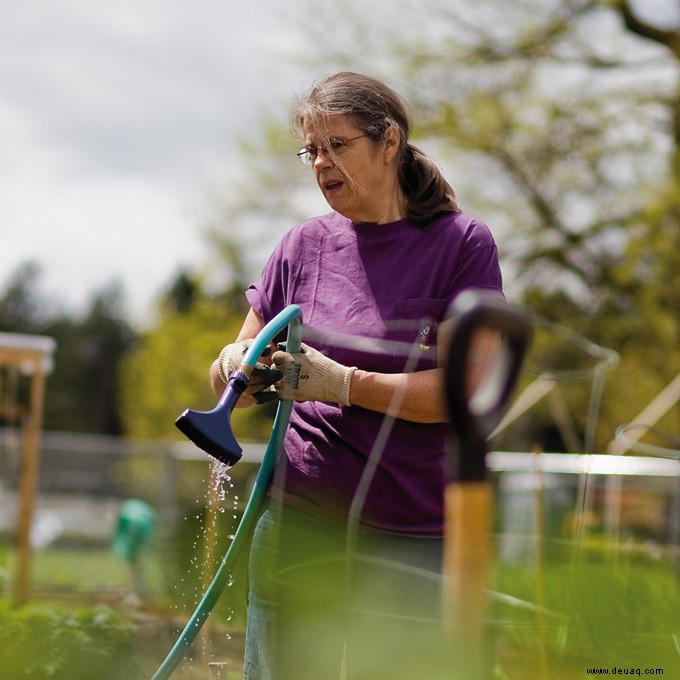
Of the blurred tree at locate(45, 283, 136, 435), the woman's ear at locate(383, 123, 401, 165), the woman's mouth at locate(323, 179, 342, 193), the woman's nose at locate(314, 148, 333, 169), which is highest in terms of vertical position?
the woman's ear at locate(383, 123, 401, 165)

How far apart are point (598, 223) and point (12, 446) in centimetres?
739

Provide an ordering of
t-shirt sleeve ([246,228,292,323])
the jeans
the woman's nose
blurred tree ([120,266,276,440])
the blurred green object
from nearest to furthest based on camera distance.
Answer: the jeans, the woman's nose, t-shirt sleeve ([246,228,292,323]), the blurred green object, blurred tree ([120,266,276,440])

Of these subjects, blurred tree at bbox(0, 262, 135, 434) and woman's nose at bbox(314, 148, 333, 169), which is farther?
blurred tree at bbox(0, 262, 135, 434)

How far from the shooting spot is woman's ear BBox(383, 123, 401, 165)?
6.61 ft

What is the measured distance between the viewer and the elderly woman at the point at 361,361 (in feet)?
5.99

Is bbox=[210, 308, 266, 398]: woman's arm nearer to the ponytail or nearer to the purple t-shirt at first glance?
the purple t-shirt

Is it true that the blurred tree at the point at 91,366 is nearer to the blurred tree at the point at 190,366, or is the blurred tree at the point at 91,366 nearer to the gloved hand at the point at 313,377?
the blurred tree at the point at 190,366

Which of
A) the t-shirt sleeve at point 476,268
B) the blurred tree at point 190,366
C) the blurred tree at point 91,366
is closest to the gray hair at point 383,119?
the t-shirt sleeve at point 476,268

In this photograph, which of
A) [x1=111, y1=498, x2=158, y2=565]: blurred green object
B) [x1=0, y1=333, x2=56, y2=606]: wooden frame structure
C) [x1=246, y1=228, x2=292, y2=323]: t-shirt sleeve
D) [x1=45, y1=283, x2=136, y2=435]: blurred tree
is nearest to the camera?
[x1=246, y1=228, x2=292, y2=323]: t-shirt sleeve

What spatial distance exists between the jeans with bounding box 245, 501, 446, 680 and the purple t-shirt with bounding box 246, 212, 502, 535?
5 cm

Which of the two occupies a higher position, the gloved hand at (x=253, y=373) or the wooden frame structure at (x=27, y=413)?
the gloved hand at (x=253, y=373)

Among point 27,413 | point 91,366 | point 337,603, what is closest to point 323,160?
point 337,603

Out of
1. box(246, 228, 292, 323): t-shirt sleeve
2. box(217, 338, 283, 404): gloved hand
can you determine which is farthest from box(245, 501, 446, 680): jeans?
box(246, 228, 292, 323): t-shirt sleeve

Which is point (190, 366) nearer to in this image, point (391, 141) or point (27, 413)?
point (27, 413)
